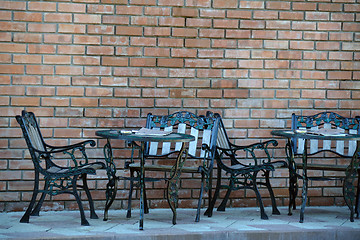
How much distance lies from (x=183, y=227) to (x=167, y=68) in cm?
161

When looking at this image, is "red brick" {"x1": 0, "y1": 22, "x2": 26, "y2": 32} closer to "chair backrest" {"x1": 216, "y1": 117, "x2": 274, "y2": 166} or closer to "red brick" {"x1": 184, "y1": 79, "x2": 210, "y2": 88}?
"red brick" {"x1": 184, "y1": 79, "x2": 210, "y2": 88}

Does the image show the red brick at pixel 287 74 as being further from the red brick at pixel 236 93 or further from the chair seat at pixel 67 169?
the chair seat at pixel 67 169

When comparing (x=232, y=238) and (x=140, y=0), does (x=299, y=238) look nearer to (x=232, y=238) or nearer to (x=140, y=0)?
(x=232, y=238)

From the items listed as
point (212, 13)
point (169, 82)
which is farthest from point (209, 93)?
point (212, 13)

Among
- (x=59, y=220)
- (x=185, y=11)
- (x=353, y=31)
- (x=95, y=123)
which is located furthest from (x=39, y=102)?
(x=353, y=31)

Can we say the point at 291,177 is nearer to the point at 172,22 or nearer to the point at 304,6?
the point at 304,6

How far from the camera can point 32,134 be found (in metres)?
4.98

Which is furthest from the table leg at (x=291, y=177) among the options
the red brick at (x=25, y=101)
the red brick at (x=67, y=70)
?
the red brick at (x=25, y=101)

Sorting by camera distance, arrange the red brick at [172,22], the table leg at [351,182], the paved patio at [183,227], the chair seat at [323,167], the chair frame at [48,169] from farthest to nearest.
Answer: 1. the red brick at [172,22]
2. the chair seat at [323,167]
3. the table leg at [351,182]
4. the chair frame at [48,169]
5. the paved patio at [183,227]

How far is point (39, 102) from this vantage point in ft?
17.9

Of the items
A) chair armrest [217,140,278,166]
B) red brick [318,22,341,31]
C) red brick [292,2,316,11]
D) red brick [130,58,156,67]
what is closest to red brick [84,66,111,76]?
red brick [130,58,156,67]

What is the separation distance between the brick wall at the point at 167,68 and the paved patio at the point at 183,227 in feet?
1.41

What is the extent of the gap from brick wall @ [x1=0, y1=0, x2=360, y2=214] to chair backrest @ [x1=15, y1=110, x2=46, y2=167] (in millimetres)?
320

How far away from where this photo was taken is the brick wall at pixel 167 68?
17.8ft
